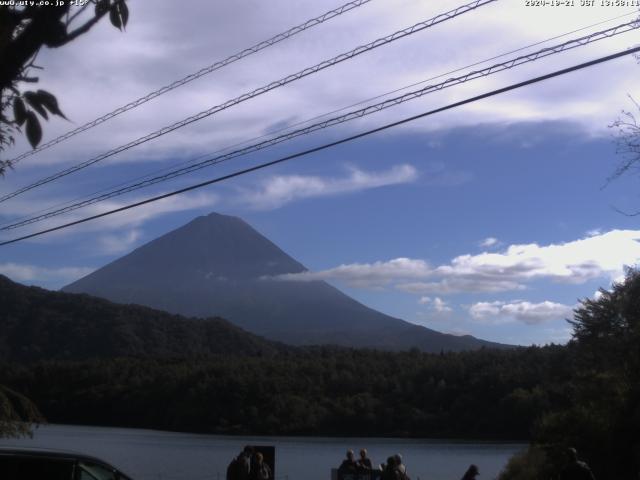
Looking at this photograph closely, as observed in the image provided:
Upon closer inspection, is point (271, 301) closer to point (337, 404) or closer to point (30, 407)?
point (337, 404)

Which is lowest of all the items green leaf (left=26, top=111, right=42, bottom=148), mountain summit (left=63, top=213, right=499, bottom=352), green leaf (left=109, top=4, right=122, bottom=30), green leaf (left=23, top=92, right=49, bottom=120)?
green leaf (left=26, top=111, right=42, bottom=148)

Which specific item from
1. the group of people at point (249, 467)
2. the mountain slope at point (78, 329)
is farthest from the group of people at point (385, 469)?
the mountain slope at point (78, 329)

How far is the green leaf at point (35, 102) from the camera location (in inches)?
127

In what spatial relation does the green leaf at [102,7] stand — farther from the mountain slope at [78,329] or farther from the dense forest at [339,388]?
the mountain slope at [78,329]

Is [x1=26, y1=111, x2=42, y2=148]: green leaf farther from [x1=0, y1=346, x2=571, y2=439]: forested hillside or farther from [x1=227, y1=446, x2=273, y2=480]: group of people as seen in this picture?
[x1=0, y1=346, x2=571, y2=439]: forested hillside

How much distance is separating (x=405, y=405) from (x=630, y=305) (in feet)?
83.4

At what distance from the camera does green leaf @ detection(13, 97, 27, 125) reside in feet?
10.6

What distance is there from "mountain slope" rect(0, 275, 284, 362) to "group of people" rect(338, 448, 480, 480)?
41973 mm

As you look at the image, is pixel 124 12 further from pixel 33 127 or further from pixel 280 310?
pixel 280 310

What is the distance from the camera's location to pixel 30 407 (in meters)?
23.0

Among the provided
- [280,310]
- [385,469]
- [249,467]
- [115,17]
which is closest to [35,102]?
[115,17]

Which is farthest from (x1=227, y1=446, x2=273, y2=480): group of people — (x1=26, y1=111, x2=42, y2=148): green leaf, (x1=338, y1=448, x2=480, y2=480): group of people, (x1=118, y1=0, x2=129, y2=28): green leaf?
(x1=118, y1=0, x2=129, y2=28): green leaf

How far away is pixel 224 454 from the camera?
3459cm

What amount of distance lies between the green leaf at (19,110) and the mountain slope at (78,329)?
5182cm
